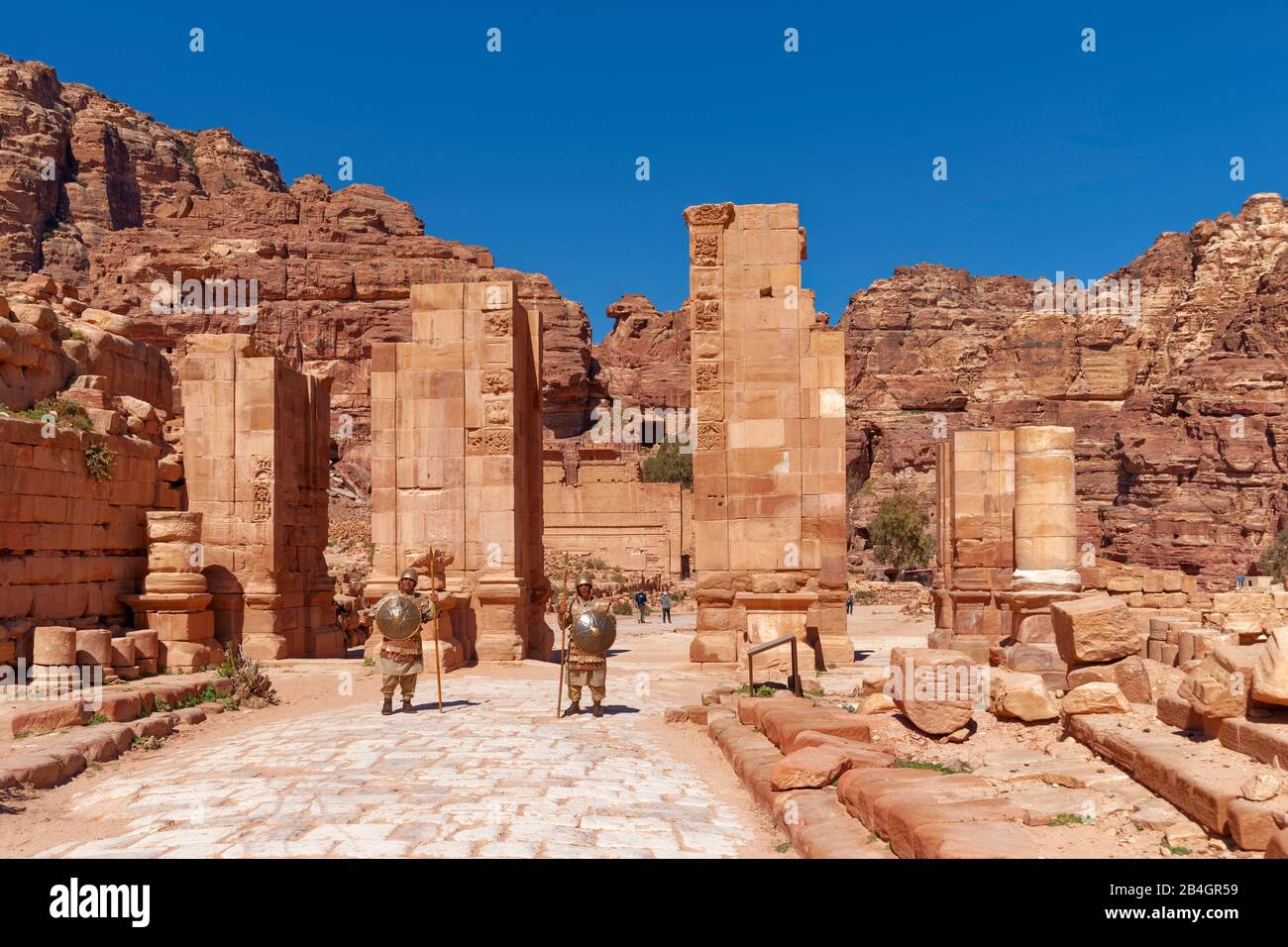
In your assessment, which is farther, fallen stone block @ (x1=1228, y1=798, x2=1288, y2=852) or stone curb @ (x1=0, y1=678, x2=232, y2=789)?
stone curb @ (x1=0, y1=678, x2=232, y2=789)

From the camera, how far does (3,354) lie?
1408 cm

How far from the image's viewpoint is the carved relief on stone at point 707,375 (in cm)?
1603

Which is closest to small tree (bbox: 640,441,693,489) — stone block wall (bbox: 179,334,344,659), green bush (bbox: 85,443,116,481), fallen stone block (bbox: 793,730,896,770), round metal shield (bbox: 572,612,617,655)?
stone block wall (bbox: 179,334,344,659)

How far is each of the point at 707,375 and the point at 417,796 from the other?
9.79 m

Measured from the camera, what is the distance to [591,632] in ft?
36.9

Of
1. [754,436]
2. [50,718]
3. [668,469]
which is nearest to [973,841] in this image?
[50,718]

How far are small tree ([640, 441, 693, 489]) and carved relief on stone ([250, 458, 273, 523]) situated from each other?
49286mm

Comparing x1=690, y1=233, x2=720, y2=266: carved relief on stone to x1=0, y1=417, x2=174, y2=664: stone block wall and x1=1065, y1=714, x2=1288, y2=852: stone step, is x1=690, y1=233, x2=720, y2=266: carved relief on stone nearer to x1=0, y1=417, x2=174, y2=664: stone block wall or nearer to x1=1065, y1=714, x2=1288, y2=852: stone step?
x1=0, y1=417, x2=174, y2=664: stone block wall

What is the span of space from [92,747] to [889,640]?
1886cm

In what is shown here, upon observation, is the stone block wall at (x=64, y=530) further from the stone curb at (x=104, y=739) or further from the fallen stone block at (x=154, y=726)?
the fallen stone block at (x=154, y=726)

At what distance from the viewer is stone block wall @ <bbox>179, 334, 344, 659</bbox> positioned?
54.5 feet

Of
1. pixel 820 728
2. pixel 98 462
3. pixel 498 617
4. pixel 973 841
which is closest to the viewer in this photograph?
pixel 973 841

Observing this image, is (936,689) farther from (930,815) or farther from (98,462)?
(98,462)
